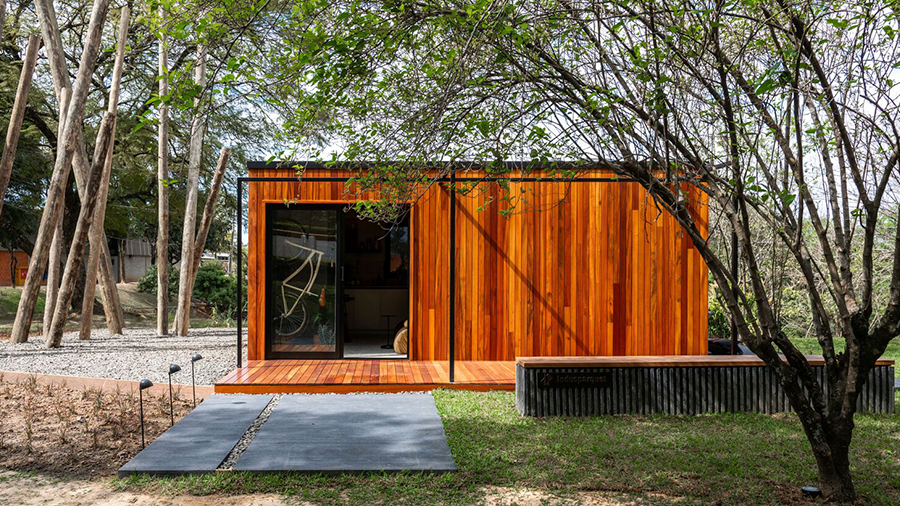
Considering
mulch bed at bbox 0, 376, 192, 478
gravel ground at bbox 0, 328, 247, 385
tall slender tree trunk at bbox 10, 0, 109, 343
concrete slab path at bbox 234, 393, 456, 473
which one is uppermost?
tall slender tree trunk at bbox 10, 0, 109, 343

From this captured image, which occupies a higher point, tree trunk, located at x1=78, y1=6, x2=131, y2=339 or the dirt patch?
tree trunk, located at x1=78, y1=6, x2=131, y2=339

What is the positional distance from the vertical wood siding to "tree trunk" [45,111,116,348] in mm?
5150

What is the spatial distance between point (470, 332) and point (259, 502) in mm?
4378

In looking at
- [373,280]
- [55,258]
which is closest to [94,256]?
[55,258]

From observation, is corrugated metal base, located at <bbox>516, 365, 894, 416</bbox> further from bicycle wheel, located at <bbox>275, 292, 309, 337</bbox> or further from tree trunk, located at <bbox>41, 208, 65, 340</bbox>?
tree trunk, located at <bbox>41, 208, 65, 340</bbox>

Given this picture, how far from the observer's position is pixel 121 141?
15.8 m

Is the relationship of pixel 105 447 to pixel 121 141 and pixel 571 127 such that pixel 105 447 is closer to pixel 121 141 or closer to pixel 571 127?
pixel 571 127

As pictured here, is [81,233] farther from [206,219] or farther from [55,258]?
[206,219]

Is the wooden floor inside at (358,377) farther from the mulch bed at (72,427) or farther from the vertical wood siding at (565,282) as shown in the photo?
the mulch bed at (72,427)

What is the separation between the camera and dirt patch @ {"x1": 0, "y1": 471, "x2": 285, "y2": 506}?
11.2 ft

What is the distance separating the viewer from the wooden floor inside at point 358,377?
6121 millimetres

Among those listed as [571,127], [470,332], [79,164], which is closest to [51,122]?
[79,164]

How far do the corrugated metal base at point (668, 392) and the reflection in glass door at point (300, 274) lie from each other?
9.51ft

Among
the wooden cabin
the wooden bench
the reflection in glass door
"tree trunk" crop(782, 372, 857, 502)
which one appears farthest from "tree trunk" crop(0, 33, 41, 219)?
"tree trunk" crop(782, 372, 857, 502)
